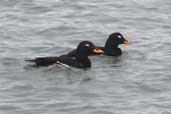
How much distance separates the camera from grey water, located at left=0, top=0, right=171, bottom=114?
21.0m

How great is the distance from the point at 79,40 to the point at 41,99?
6.20 meters

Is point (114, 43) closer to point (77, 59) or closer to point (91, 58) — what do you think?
point (91, 58)

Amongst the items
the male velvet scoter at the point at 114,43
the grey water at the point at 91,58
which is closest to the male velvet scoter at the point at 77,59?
the grey water at the point at 91,58

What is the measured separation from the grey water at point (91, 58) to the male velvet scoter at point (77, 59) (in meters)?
0.18

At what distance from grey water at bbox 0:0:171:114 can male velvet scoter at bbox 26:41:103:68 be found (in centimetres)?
18

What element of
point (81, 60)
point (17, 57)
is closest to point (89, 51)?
point (81, 60)

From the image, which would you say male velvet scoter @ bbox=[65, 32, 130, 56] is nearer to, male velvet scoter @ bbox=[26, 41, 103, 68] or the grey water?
the grey water

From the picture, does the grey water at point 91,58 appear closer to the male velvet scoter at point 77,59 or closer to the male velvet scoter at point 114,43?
the male velvet scoter at point 77,59

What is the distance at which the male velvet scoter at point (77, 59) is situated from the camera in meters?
23.7

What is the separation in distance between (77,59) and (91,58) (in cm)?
110

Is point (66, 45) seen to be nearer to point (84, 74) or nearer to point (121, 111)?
point (84, 74)

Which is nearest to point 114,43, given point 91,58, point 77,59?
point 91,58

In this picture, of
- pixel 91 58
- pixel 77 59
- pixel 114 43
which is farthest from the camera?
pixel 114 43

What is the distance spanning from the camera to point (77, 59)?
24.5m
